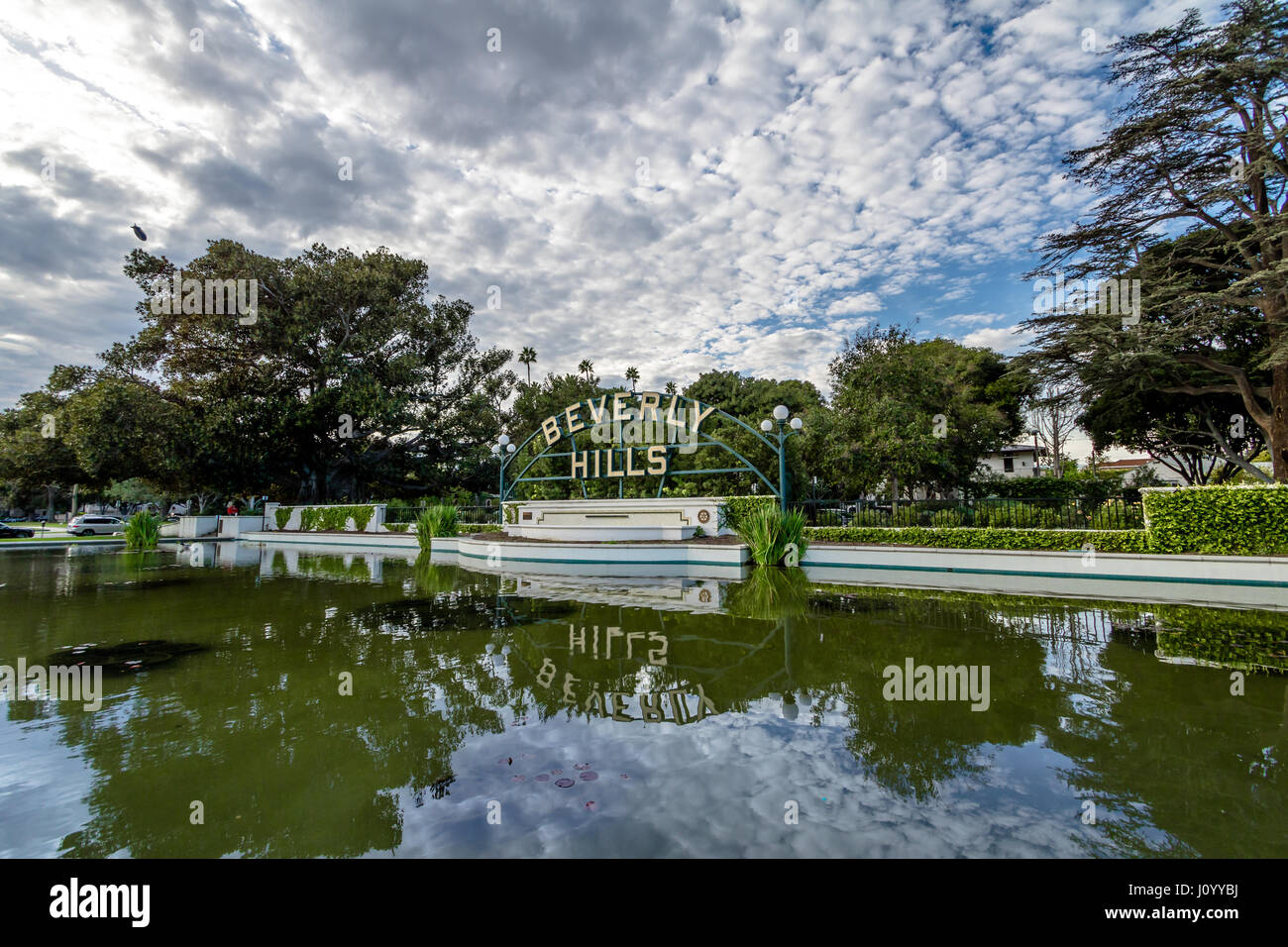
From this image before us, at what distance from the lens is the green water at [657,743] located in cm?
245

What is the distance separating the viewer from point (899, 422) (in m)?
15.6

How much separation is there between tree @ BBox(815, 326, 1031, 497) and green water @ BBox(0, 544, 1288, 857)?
890 cm

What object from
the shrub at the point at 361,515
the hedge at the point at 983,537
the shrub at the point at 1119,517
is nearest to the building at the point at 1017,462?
the shrub at the point at 1119,517

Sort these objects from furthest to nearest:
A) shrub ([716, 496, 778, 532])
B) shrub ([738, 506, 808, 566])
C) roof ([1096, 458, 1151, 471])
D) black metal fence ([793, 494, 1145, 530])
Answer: roof ([1096, 458, 1151, 471]) → shrub ([716, 496, 778, 532]) → shrub ([738, 506, 808, 566]) → black metal fence ([793, 494, 1145, 530])

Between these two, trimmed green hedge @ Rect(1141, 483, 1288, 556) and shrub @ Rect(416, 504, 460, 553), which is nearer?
trimmed green hedge @ Rect(1141, 483, 1288, 556)

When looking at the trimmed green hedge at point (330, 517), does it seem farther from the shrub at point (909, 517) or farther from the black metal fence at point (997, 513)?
the shrub at point (909, 517)

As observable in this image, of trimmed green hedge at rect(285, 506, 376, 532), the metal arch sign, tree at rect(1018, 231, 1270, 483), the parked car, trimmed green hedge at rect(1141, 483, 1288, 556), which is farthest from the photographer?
the parked car

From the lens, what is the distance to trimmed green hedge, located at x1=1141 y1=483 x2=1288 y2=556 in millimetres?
9281

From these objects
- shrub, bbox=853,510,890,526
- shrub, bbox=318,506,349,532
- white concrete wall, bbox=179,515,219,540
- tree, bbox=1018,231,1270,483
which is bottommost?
white concrete wall, bbox=179,515,219,540

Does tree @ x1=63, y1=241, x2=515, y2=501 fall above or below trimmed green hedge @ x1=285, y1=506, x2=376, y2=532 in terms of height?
above

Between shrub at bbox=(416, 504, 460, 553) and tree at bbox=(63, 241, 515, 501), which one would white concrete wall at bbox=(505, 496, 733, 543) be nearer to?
shrub at bbox=(416, 504, 460, 553)

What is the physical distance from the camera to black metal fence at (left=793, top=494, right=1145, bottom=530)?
11570mm

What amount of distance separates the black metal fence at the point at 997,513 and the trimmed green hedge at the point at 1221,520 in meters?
0.98

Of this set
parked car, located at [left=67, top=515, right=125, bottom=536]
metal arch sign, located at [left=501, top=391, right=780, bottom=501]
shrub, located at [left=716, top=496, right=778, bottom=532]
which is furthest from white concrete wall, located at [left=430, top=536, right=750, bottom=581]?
parked car, located at [left=67, top=515, right=125, bottom=536]
